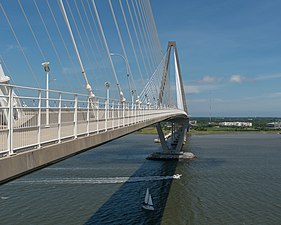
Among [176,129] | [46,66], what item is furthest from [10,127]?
[176,129]

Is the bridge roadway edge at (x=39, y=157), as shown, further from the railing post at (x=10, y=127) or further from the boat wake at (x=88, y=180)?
the boat wake at (x=88, y=180)

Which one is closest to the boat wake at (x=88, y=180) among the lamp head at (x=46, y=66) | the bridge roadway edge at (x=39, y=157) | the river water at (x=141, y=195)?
the river water at (x=141, y=195)

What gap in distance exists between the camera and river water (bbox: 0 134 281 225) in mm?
17266

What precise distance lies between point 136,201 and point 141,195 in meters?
1.68

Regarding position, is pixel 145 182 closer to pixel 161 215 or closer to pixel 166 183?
pixel 166 183

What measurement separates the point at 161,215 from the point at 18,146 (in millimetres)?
14038

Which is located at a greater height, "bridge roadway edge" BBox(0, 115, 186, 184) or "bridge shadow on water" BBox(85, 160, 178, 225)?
"bridge roadway edge" BBox(0, 115, 186, 184)

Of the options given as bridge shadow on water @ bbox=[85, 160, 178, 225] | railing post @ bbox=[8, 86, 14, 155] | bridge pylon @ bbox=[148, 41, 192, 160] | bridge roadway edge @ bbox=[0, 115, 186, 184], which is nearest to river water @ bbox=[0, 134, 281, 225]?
bridge shadow on water @ bbox=[85, 160, 178, 225]

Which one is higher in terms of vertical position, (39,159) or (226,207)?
(39,159)

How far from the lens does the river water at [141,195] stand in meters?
17.3

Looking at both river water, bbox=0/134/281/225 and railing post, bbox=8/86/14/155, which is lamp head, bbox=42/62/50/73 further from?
river water, bbox=0/134/281/225

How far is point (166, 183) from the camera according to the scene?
88.5ft

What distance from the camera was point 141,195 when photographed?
2198cm

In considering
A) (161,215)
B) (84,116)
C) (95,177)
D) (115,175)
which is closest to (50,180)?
(95,177)
